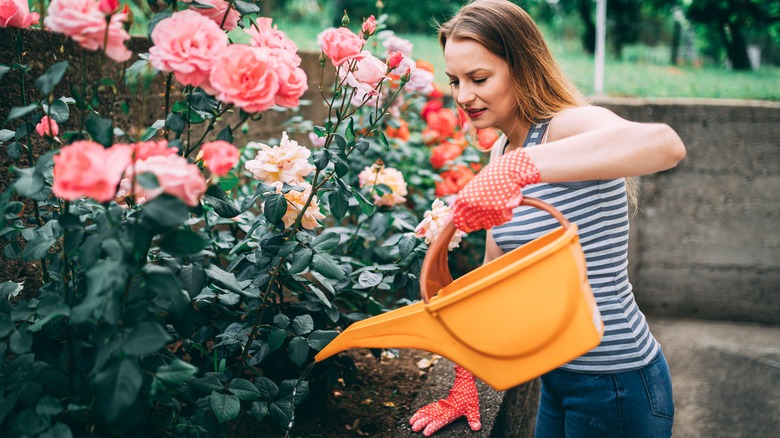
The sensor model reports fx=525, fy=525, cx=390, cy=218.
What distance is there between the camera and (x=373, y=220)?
1755mm

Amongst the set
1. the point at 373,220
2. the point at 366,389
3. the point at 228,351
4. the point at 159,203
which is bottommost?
the point at 366,389

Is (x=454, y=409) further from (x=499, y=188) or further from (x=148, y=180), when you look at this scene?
(x=148, y=180)

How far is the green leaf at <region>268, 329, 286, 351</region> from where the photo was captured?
48.8 inches

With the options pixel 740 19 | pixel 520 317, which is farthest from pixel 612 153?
pixel 740 19

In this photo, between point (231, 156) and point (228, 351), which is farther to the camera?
point (228, 351)

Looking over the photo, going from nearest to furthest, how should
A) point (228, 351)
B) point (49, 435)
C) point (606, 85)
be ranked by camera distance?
point (49, 435) → point (228, 351) → point (606, 85)

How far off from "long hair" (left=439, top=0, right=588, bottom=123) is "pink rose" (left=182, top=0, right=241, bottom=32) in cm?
52

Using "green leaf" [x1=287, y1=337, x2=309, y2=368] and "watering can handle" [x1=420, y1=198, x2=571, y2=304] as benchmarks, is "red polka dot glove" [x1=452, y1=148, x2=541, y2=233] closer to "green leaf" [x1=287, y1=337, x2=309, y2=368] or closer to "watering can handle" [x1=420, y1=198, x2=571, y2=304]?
"watering can handle" [x1=420, y1=198, x2=571, y2=304]

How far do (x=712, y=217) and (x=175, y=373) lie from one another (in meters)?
3.22

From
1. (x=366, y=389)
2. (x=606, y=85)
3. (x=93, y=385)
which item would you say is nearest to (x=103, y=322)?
(x=93, y=385)

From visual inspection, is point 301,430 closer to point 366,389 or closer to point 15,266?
point 366,389

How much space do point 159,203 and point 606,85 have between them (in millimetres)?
3926

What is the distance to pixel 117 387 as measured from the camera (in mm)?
781

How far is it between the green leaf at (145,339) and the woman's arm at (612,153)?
0.68 m
